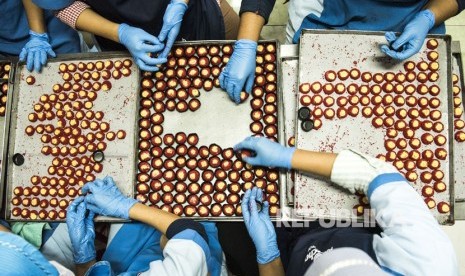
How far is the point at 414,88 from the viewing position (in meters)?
1.51

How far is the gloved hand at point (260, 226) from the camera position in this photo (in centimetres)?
140

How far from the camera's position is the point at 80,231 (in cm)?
144

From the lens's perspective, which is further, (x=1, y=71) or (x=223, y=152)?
(x=1, y=71)

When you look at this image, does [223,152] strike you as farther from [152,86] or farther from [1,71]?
[1,71]

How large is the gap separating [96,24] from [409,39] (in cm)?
126

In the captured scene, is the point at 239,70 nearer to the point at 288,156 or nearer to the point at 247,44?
the point at 247,44

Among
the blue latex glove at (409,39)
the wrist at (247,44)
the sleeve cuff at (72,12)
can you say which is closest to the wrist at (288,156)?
the wrist at (247,44)

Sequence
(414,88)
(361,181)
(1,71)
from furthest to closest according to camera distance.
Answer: (1,71)
(414,88)
(361,181)

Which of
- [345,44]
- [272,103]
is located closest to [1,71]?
[272,103]

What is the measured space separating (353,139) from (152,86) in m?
0.85

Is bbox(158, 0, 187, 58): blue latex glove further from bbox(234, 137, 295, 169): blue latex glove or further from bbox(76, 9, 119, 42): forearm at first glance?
bbox(234, 137, 295, 169): blue latex glove

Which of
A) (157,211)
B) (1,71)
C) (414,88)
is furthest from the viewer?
(1,71)

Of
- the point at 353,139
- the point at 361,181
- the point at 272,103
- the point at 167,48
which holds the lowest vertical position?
the point at 361,181

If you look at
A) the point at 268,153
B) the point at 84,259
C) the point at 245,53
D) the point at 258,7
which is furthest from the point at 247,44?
the point at 84,259
